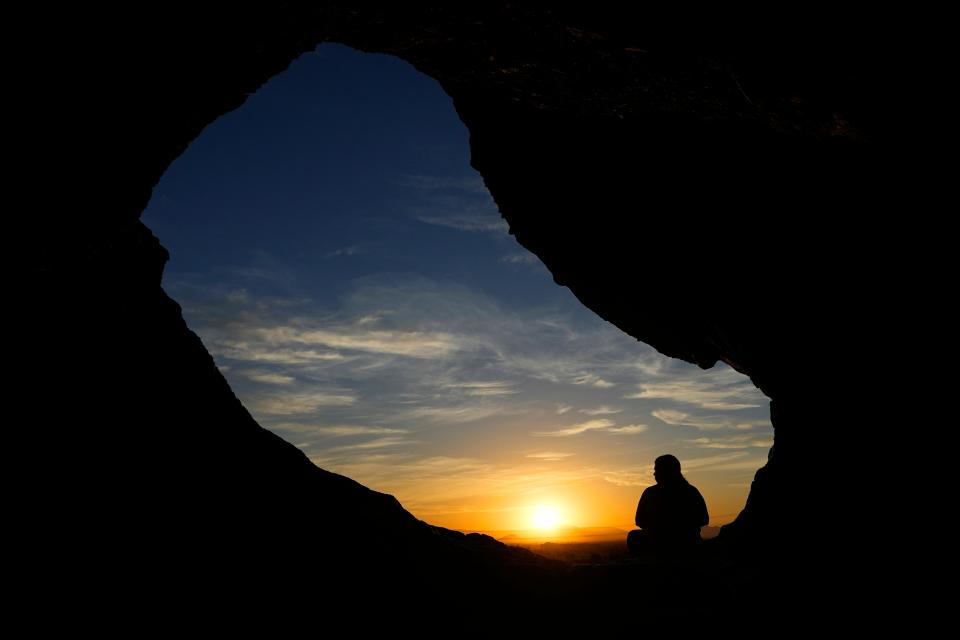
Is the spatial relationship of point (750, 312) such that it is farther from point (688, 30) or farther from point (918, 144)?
point (688, 30)

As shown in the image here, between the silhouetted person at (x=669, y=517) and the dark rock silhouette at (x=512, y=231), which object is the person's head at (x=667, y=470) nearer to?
the silhouetted person at (x=669, y=517)

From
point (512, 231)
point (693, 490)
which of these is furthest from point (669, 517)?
point (512, 231)

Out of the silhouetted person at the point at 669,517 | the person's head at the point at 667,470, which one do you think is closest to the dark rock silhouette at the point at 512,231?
the silhouetted person at the point at 669,517

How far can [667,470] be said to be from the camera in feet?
76.8

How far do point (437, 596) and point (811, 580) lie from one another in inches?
373

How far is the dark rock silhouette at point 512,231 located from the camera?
18.2 feet

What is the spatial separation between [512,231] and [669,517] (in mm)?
14306

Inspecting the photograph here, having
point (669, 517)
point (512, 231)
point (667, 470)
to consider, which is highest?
point (512, 231)

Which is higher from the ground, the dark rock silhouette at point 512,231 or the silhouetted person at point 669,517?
the dark rock silhouette at point 512,231

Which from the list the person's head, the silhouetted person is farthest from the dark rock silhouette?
the person's head

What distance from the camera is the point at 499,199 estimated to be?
19219mm

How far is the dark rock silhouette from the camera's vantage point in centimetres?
555

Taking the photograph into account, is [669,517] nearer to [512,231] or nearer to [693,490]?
[693,490]

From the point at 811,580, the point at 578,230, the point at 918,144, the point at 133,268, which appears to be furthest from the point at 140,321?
the point at 811,580
